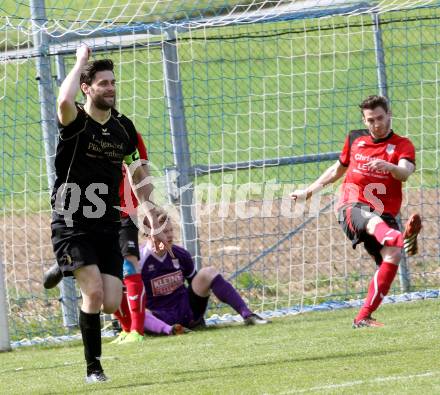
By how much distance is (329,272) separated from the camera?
1195cm

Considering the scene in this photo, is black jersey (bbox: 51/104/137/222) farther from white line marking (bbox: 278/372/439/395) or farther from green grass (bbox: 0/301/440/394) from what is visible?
white line marking (bbox: 278/372/439/395)

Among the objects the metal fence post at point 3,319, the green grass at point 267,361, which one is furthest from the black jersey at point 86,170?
the metal fence post at point 3,319

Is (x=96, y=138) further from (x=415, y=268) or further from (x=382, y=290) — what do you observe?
(x=415, y=268)

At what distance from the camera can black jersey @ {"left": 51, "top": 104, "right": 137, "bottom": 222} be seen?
693 cm

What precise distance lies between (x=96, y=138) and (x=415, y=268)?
599 cm

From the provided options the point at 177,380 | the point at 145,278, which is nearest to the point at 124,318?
the point at 145,278

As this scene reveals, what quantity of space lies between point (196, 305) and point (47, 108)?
2348mm

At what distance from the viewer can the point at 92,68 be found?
7039 mm

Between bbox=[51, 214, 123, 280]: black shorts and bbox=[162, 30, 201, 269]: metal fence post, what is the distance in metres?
3.60

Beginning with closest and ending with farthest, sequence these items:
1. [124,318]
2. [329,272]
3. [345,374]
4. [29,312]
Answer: [345,374] < [124,318] < [29,312] < [329,272]

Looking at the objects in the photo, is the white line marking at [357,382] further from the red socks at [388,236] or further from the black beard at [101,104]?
the red socks at [388,236]

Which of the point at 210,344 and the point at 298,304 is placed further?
the point at 298,304

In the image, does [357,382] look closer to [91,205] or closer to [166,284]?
[91,205]

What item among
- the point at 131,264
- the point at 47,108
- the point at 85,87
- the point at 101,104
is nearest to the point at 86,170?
the point at 101,104
